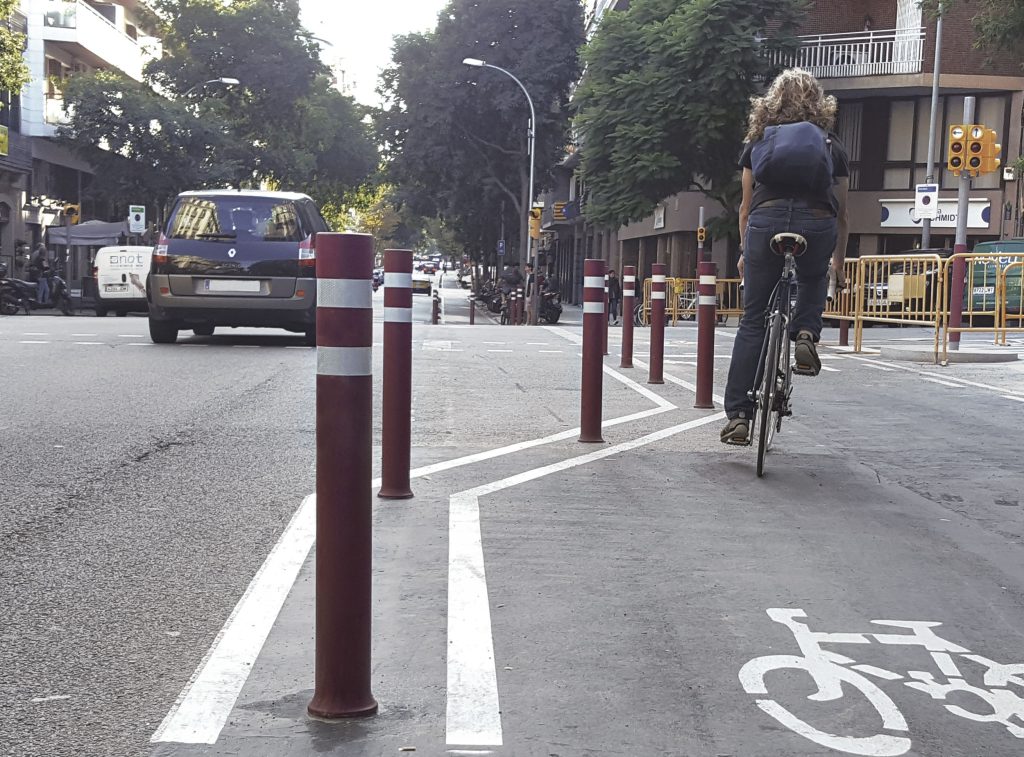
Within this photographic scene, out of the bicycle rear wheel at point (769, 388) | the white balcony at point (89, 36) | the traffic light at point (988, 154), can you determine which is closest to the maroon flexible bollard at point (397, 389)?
the bicycle rear wheel at point (769, 388)

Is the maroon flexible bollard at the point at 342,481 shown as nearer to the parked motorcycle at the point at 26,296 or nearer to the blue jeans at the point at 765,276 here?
the blue jeans at the point at 765,276

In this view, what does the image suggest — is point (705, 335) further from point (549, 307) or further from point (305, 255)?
point (549, 307)

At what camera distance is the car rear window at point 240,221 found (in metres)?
15.9

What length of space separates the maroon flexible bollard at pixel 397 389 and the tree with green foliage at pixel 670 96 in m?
31.2

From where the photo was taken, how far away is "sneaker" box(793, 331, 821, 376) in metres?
7.39

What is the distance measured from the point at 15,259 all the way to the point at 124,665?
45.8 m

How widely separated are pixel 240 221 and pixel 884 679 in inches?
513

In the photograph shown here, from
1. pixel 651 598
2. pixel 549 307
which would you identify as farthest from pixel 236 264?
pixel 549 307

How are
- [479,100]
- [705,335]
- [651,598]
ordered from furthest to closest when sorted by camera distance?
1. [479,100]
2. [705,335]
3. [651,598]

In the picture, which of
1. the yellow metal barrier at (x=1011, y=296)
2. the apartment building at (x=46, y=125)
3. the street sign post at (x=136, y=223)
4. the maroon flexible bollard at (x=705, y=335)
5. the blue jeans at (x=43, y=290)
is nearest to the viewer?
the maroon flexible bollard at (x=705, y=335)

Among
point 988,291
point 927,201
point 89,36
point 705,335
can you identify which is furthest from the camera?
point 89,36

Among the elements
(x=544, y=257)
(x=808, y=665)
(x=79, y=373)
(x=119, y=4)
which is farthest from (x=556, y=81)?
(x=808, y=665)

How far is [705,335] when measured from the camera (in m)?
10.2

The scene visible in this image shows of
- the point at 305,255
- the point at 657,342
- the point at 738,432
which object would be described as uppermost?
the point at 305,255
